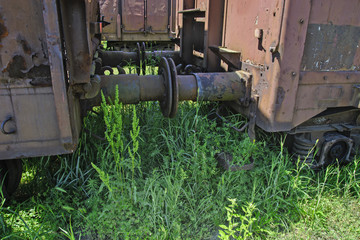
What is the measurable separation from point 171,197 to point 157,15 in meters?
10.4

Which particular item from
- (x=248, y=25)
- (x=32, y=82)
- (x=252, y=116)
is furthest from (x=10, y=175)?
(x=248, y=25)

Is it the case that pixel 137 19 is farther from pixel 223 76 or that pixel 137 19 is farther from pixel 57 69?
pixel 57 69

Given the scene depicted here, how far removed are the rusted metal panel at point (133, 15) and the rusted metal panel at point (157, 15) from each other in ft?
0.78

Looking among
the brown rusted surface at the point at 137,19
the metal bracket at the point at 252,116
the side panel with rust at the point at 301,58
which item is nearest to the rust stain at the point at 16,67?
the side panel with rust at the point at 301,58

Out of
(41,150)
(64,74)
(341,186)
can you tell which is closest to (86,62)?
(64,74)

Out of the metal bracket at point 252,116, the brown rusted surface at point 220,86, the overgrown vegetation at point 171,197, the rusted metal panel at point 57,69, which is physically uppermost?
the rusted metal panel at point 57,69

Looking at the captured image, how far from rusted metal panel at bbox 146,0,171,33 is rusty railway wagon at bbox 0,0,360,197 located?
8.19 metres

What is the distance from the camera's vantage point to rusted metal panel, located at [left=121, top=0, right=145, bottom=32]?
11.3 metres

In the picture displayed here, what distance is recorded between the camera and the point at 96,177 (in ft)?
9.19

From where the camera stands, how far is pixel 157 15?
38.0 feet

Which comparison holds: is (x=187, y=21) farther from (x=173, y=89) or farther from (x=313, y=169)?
(x=313, y=169)

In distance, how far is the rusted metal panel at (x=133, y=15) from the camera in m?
11.3

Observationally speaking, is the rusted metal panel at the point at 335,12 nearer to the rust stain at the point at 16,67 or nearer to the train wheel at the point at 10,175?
the rust stain at the point at 16,67

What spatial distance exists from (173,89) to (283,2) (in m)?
1.22
